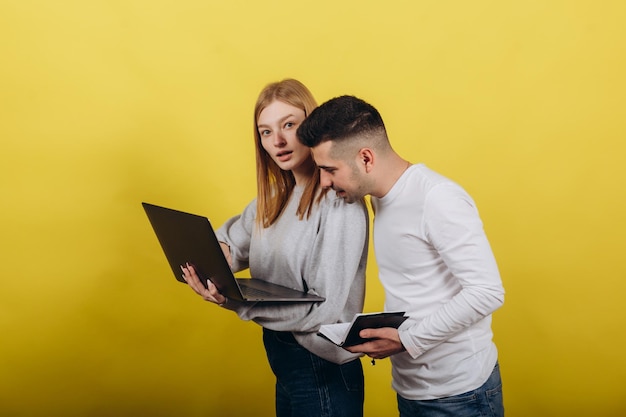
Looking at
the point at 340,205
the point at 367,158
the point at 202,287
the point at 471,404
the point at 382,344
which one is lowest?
the point at 471,404

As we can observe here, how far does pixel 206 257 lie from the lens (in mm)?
1718

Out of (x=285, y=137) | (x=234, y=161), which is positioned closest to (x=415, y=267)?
(x=285, y=137)

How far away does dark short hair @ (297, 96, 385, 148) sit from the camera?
167 cm

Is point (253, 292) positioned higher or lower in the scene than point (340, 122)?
lower

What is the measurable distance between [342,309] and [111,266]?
1.33 meters

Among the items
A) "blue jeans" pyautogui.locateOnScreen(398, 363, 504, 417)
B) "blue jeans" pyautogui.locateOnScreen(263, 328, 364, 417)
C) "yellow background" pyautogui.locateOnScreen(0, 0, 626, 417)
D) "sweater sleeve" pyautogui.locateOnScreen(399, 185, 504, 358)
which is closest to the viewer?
"sweater sleeve" pyautogui.locateOnScreen(399, 185, 504, 358)

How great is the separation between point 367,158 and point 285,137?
254 millimetres

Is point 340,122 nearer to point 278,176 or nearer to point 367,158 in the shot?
point 367,158

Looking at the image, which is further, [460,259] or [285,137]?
[285,137]

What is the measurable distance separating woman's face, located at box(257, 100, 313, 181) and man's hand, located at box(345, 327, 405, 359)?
1.52ft

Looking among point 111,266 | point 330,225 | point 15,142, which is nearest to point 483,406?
point 330,225

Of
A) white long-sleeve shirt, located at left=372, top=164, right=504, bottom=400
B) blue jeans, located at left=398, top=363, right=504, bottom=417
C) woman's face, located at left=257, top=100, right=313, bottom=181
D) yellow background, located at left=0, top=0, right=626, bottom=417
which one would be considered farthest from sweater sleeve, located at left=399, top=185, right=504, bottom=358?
yellow background, located at left=0, top=0, right=626, bottom=417

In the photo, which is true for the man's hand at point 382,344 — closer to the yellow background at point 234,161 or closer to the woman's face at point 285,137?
the woman's face at point 285,137

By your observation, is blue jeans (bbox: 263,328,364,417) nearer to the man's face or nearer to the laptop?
the laptop
